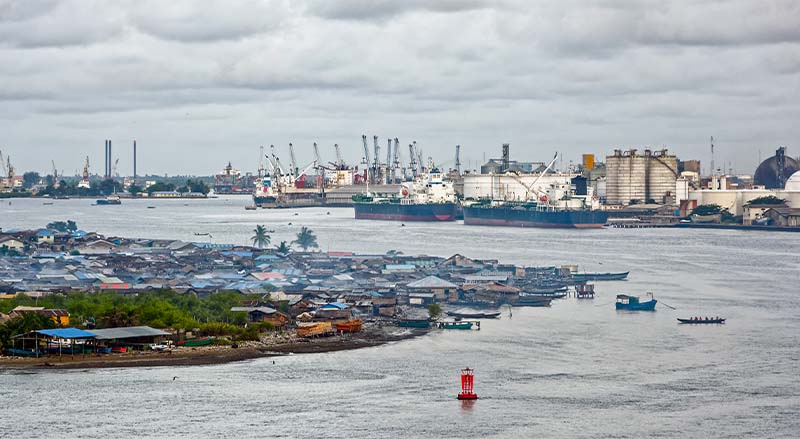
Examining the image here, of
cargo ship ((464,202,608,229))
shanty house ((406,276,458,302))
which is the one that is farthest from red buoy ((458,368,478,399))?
cargo ship ((464,202,608,229))

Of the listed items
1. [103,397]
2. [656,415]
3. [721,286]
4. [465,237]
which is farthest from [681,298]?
[465,237]

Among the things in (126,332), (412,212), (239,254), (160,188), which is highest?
(160,188)

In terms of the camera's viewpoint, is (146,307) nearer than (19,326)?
No

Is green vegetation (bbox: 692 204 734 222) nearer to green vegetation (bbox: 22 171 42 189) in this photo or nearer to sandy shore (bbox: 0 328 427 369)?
sandy shore (bbox: 0 328 427 369)

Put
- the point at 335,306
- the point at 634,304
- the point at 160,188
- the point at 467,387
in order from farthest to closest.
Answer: the point at 160,188
the point at 634,304
the point at 335,306
the point at 467,387

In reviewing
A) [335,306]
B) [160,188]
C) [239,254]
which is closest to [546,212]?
[239,254]

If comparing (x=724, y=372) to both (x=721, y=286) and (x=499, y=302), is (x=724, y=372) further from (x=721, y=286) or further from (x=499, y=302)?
(x=721, y=286)

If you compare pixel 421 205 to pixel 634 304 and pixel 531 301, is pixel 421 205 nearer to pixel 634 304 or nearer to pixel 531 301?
pixel 531 301
